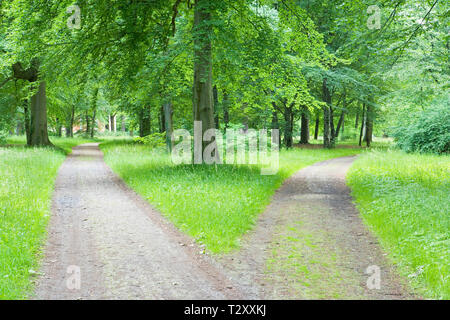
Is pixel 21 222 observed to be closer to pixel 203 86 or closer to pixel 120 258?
pixel 120 258

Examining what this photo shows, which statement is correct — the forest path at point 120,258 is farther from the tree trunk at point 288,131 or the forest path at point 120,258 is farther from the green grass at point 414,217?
the tree trunk at point 288,131

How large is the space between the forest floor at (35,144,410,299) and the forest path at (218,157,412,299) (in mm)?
14

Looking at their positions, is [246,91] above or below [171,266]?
above

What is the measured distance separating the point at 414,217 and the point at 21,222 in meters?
7.50

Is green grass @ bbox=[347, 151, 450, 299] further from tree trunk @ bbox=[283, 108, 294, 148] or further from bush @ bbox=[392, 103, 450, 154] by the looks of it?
tree trunk @ bbox=[283, 108, 294, 148]

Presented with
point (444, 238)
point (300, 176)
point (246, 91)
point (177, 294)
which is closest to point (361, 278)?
point (444, 238)

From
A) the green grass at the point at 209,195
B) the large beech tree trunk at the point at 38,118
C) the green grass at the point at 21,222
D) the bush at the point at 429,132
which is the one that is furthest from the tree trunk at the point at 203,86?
the large beech tree trunk at the point at 38,118

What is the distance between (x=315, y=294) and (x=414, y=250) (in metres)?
2.19

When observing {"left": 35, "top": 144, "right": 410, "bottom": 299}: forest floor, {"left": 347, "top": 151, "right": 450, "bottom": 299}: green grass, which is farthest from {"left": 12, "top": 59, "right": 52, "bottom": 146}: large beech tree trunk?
{"left": 347, "top": 151, "right": 450, "bottom": 299}: green grass

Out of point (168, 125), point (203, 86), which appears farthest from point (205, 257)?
point (168, 125)

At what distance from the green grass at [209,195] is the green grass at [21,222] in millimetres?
2532

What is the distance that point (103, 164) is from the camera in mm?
18969

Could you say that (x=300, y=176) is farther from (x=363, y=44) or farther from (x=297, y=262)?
(x=297, y=262)

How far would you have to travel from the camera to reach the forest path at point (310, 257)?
4.92 metres
